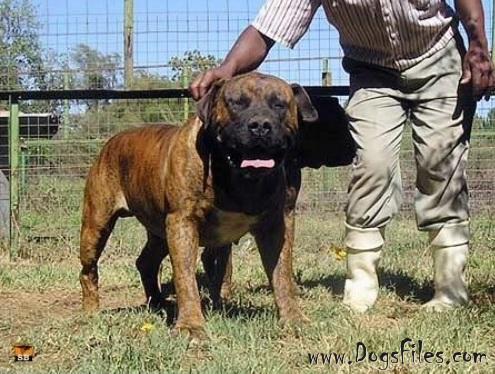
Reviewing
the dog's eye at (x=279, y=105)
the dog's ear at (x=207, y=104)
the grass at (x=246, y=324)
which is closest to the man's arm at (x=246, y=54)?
the dog's ear at (x=207, y=104)

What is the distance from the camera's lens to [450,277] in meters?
5.78

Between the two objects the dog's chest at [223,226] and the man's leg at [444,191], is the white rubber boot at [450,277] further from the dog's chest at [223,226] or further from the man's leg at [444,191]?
the dog's chest at [223,226]

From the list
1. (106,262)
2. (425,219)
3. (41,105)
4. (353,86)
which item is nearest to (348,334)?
(425,219)

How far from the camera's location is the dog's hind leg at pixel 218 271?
6.19 metres

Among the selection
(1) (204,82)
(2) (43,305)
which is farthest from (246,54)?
(2) (43,305)

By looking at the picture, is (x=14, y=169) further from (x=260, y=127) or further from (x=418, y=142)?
(x=260, y=127)

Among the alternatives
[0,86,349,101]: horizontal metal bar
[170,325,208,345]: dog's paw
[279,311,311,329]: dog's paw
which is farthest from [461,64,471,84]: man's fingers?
[0,86,349,101]: horizontal metal bar

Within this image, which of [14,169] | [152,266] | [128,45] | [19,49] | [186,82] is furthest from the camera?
[19,49]

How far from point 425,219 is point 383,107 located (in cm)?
74

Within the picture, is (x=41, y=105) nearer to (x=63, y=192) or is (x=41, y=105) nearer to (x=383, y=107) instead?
(x=63, y=192)

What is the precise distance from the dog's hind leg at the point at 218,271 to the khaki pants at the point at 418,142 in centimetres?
87

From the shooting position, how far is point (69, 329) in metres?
5.13

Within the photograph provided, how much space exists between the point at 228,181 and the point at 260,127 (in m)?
0.45

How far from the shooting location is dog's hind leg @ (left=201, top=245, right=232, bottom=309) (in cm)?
619
